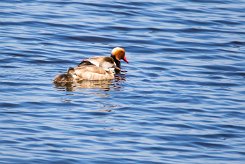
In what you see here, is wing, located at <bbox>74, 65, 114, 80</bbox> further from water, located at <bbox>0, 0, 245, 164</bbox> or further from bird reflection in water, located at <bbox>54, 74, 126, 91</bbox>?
water, located at <bbox>0, 0, 245, 164</bbox>

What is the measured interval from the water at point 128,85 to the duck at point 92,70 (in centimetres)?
22

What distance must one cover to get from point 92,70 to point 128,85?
82cm

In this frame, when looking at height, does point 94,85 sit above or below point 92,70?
below

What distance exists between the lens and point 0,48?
19109 mm

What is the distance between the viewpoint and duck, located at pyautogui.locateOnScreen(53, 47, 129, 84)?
16.8m

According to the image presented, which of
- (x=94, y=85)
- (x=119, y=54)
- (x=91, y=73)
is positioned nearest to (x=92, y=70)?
(x=91, y=73)

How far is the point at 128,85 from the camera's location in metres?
16.9

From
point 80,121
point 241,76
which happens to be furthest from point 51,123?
point 241,76

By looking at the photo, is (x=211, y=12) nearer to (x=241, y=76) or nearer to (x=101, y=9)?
(x=101, y=9)

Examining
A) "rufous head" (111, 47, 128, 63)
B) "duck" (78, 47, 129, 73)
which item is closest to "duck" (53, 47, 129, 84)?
"duck" (78, 47, 129, 73)

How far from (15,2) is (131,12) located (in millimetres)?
2941

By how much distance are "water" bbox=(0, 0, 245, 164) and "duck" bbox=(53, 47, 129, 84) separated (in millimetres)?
219

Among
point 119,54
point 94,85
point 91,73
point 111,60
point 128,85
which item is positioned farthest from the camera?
point 119,54

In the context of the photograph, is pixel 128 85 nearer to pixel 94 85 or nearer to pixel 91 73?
pixel 94 85
